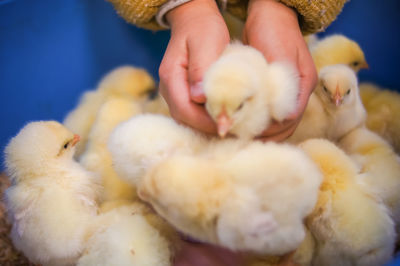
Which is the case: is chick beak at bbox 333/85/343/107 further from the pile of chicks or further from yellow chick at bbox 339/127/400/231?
yellow chick at bbox 339/127/400/231

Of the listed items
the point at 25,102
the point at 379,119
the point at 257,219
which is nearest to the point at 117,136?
the point at 257,219

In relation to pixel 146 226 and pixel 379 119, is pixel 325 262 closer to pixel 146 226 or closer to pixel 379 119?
pixel 146 226

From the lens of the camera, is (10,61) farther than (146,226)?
Yes

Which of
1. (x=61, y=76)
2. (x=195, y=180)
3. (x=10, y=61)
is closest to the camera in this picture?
(x=195, y=180)

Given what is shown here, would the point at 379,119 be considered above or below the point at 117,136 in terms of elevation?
below

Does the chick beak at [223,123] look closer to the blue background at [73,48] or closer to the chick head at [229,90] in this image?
the chick head at [229,90]

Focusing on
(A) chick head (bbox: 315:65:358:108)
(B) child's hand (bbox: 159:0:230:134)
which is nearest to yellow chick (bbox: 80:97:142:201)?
(B) child's hand (bbox: 159:0:230:134)

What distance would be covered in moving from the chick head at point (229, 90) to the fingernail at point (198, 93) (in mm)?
82

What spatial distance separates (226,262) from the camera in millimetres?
1170

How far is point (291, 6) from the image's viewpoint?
4.65 feet

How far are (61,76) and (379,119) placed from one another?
63.2 inches

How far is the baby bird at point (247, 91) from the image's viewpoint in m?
0.88

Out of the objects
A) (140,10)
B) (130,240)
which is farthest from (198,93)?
(140,10)

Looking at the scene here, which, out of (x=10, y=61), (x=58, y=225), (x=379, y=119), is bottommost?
(x=379, y=119)
